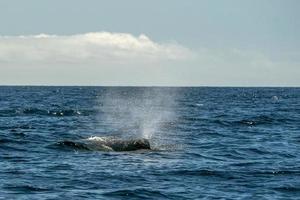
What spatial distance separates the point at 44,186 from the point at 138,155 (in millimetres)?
8661

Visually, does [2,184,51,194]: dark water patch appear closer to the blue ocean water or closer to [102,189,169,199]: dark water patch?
Answer: the blue ocean water

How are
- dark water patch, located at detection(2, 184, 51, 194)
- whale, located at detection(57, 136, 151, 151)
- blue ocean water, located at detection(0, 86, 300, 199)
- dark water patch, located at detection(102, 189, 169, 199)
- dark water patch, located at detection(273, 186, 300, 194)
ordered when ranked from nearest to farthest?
dark water patch, located at detection(102, 189, 169, 199), dark water patch, located at detection(2, 184, 51, 194), blue ocean water, located at detection(0, 86, 300, 199), dark water patch, located at detection(273, 186, 300, 194), whale, located at detection(57, 136, 151, 151)

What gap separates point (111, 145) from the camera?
32281 mm

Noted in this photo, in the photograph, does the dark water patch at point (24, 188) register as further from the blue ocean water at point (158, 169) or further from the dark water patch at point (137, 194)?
the dark water patch at point (137, 194)

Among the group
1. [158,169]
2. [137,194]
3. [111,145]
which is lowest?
[137,194]

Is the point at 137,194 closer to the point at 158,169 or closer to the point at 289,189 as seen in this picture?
the point at 158,169

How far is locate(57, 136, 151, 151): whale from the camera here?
104 ft

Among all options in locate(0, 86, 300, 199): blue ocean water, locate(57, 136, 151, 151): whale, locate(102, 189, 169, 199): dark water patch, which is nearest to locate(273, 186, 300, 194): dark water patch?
locate(0, 86, 300, 199): blue ocean water

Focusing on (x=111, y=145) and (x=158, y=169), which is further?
(x=111, y=145)

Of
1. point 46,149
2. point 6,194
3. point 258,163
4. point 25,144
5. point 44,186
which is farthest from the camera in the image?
point 25,144

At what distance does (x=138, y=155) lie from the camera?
29.7m

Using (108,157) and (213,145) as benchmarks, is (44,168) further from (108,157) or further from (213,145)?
(213,145)

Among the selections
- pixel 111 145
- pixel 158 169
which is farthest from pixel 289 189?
pixel 111 145

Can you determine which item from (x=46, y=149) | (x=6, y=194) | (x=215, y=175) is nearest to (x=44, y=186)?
(x=6, y=194)
